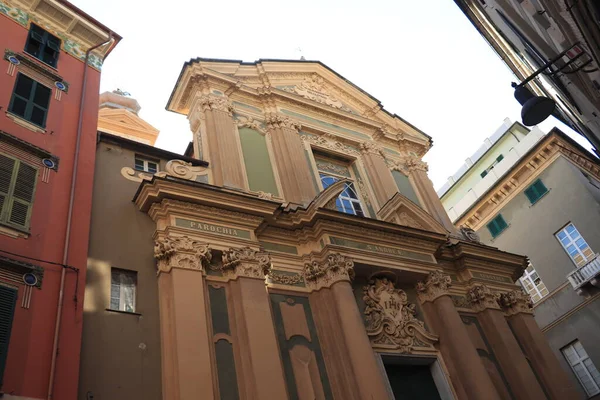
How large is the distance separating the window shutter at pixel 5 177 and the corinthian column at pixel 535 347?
12.8m

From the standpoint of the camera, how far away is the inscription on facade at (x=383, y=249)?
1320cm

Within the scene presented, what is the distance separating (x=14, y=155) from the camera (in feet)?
33.2

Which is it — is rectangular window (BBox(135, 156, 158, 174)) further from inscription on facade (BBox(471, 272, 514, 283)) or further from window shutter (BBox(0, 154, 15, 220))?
inscription on facade (BBox(471, 272, 514, 283))

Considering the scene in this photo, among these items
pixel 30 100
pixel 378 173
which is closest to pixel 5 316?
pixel 30 100

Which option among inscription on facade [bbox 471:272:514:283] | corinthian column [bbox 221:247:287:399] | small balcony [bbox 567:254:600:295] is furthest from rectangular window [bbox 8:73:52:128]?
small balcony [bbox 567:254:600:295]

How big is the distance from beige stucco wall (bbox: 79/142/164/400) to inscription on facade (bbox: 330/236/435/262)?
14.5 feet

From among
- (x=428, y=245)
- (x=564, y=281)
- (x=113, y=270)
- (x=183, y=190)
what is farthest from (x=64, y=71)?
(x=564, y=281)

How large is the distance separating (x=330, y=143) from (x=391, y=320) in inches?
251

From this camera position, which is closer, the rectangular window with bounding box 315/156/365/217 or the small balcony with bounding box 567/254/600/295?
the rectangular window with bounding box 315/156/365/217

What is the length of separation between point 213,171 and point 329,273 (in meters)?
3.82

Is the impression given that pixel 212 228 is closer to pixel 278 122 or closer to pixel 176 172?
pixel 176 172

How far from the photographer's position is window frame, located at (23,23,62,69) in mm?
12713

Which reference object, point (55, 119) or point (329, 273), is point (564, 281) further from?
point (55, 119)

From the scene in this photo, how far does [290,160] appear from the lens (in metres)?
15.2
